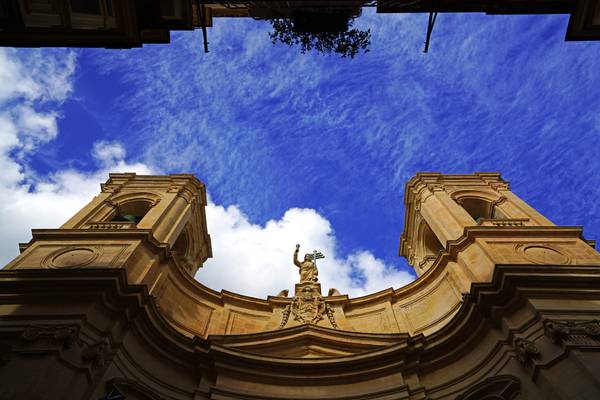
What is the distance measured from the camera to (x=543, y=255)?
15188mm

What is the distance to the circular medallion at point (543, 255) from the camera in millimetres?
14788

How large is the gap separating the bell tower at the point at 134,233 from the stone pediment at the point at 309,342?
391cm

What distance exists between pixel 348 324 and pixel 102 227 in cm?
1003

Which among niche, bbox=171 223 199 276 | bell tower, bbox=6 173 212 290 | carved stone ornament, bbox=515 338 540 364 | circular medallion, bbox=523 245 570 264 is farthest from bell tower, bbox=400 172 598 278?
niche, bbox=171 223 199 276

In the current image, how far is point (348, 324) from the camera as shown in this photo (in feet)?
54.9

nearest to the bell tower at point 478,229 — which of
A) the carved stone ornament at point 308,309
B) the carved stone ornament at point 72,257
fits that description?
the carved stone ornament at point 308,309

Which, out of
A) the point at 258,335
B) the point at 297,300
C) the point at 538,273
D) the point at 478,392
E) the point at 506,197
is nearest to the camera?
the point at 478,392

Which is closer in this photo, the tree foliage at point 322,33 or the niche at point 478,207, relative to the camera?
the tree foliage at point 322,33

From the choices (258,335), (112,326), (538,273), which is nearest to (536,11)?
(538,273)

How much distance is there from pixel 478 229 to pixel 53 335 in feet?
44.9

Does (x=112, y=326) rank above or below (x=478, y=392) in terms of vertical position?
above

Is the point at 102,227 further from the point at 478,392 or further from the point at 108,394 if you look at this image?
the point at 478,392

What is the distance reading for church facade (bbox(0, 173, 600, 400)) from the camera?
10.4 m

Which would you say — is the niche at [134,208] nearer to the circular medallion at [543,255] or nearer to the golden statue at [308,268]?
the golden statue at [308,268]
